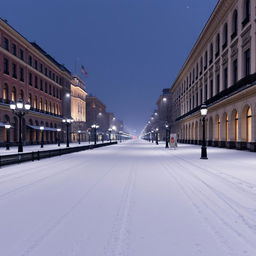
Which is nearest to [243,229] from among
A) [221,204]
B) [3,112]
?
[221,204]

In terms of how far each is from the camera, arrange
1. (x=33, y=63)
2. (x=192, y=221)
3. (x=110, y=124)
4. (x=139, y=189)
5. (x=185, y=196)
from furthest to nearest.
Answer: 1. (x=110, y=124)
2. (x=33, y=63)
3. (x=139, y=189)
4. (x=185, y=196)
5. (x=192, y=221)

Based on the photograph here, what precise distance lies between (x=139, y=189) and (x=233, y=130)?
25576 millimetres

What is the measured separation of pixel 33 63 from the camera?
173ft

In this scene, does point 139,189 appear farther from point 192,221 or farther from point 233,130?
point 233,130

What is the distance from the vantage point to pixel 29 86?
50500mm

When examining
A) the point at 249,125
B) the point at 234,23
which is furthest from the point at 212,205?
the point at 234,23

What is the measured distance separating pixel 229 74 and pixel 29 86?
36029 millimetres

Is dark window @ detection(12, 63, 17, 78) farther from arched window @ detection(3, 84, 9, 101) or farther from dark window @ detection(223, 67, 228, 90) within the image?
dark window @ detection(223, 67, 228, 90)

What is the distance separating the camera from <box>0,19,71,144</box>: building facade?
4112 cm

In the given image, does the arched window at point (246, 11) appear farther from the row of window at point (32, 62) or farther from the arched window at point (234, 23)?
the row of window at point (32, 62)

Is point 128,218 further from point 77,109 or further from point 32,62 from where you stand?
point 77,109

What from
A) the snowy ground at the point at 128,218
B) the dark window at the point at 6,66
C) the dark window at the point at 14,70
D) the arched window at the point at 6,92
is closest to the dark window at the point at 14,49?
the dark window at the point at 14,70

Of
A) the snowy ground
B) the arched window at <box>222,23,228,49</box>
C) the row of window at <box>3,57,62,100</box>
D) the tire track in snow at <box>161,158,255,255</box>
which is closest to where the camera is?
the snowy ground

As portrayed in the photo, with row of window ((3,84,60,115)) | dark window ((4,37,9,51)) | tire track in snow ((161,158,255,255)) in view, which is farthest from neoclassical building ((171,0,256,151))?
row of window ((3,84,60,115))
